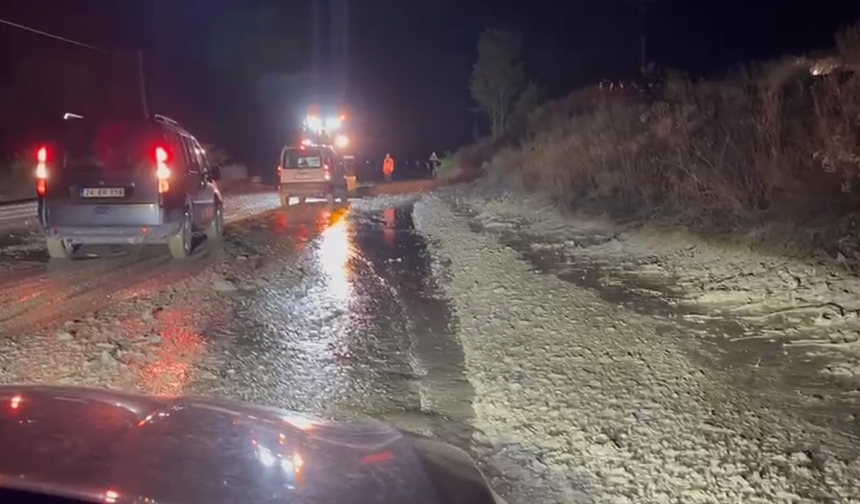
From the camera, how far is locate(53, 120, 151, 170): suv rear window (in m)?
12.5

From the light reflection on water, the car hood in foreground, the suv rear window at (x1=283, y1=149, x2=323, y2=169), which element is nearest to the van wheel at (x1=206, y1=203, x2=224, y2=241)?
the light reflection on water

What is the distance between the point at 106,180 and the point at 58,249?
1.73 metres

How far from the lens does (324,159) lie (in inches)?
1111

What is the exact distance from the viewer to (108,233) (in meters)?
12.6

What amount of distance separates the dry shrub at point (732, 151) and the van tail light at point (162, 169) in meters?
7.84

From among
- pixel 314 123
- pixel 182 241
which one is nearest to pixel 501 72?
pixel 314 123

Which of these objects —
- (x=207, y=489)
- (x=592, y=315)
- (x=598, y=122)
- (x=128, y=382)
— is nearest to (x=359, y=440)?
(x=207, y=489)

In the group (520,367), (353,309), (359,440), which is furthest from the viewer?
(353,309)

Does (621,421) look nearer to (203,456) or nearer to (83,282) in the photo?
(203,456)

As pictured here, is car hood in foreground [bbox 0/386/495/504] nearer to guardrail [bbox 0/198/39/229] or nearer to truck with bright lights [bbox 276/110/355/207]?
guardrail [bbox 0/198/39/229]

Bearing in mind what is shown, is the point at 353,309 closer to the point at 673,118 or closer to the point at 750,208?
the point at 750,208

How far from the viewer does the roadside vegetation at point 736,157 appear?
11.4 meters

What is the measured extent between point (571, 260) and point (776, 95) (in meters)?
4.13

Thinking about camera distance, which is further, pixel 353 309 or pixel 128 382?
pixel 353 309
